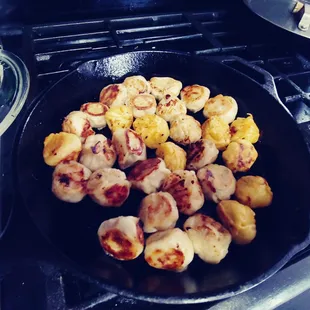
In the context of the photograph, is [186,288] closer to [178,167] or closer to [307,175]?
[178,167]

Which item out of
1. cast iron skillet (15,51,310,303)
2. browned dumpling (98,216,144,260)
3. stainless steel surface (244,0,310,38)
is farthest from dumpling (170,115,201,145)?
stainless steel surface (244,0,310,38)

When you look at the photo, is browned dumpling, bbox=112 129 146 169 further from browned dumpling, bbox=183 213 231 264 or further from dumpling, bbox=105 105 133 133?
browned dumpling, bbox=183 213 231 264

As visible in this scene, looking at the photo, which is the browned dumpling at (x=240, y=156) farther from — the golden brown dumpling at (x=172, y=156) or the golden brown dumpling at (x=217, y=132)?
the golden brown dumpling at (x=172, y=156)

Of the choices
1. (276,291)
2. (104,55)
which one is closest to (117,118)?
(104,55)

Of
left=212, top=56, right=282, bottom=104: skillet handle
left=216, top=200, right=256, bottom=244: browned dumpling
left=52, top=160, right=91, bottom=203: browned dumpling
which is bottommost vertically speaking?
left=52, top=160, right=91, bottom=203: browned dumpling

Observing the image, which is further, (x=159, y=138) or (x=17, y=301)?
(x=159, y=138)

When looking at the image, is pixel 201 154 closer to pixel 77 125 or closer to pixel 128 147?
pixel 128 147

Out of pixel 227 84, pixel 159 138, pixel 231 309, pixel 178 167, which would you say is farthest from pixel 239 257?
pixel 227 84
